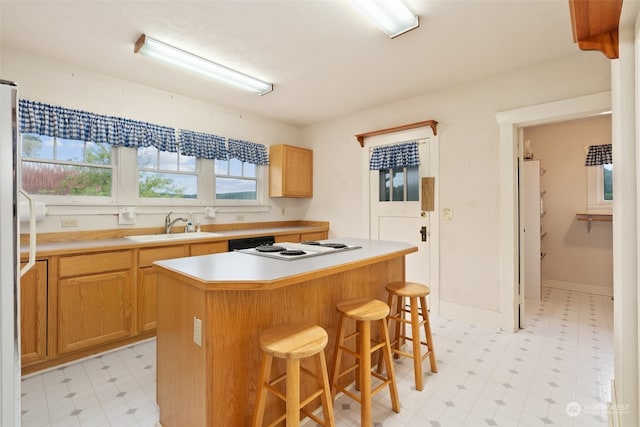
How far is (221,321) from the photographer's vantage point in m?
1.40

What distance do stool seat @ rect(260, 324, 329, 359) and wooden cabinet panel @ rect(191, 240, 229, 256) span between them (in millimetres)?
1846

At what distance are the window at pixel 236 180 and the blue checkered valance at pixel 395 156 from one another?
176cm

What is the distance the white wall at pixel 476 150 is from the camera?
109 inches

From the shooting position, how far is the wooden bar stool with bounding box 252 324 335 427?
1304mm

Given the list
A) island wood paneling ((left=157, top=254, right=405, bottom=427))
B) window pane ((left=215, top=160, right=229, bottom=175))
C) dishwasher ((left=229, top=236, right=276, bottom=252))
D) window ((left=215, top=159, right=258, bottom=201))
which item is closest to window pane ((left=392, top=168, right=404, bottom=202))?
dishwasher ((left=229, top=236, right=276, bottom=252))

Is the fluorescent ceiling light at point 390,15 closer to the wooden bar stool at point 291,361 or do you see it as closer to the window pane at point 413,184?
the window pane at point 413,184

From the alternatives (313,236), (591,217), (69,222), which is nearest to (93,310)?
(69,222)

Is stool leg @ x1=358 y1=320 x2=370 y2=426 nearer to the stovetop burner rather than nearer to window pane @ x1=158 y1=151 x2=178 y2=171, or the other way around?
the stovetop burner

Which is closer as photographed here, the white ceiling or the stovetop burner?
the stovetop burner

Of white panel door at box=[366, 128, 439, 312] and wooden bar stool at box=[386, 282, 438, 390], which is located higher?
white panel door at box=[366, 128, 439, 312]

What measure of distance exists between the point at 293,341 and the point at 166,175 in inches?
116

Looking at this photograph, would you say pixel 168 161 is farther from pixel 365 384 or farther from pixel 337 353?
pixel 365 384

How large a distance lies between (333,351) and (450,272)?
79.5 inches

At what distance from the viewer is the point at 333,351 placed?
199 centimetres
